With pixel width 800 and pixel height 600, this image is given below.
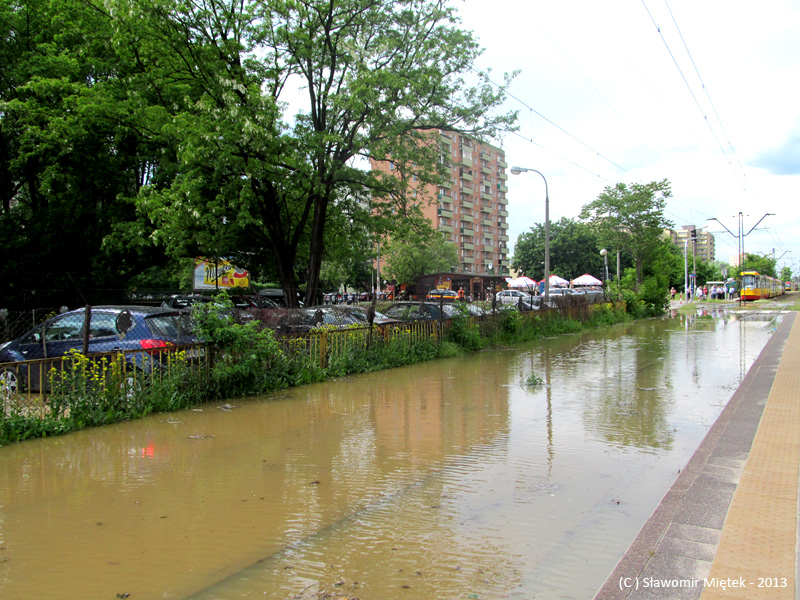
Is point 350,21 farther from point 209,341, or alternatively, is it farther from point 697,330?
point 697,330

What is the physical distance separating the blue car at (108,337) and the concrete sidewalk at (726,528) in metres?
7.12

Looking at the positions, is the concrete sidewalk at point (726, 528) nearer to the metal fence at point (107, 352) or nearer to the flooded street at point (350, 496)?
the flooded street at point (350, 496)

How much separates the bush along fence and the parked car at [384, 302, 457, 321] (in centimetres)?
78

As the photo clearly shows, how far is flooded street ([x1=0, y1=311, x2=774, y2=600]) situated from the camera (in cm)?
360

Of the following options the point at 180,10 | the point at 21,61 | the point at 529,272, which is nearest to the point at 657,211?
the point at 180,10

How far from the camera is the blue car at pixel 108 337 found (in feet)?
27.8

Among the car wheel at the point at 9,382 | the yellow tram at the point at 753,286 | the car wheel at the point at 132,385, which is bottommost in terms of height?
the car wheel at the point at 132,385

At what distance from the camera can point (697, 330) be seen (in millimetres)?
23875

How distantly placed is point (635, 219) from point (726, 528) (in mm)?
36199

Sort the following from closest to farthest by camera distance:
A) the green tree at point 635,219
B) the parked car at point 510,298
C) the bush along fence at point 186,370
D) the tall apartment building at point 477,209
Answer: the bush along fence at point 186,370, the parked car at point 510,298, the green tree at point 635,219, the tall apartment building at point 477,209

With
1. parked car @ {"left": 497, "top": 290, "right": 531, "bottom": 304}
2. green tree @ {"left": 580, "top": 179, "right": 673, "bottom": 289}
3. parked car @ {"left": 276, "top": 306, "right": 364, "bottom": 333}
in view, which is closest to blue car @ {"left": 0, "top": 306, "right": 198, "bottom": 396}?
parked car @ {"left": 276, "top": 306, "right": 364, "bottom": 333}

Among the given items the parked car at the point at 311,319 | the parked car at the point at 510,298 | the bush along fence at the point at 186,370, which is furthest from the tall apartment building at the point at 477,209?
the bush along fence at the point at 186,370

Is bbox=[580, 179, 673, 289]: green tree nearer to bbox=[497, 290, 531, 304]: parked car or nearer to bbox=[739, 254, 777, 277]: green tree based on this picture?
bbox=[497, 290, 531, 304]: parked car

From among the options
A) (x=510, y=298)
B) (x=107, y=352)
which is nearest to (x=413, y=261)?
(x=510, y=298)
